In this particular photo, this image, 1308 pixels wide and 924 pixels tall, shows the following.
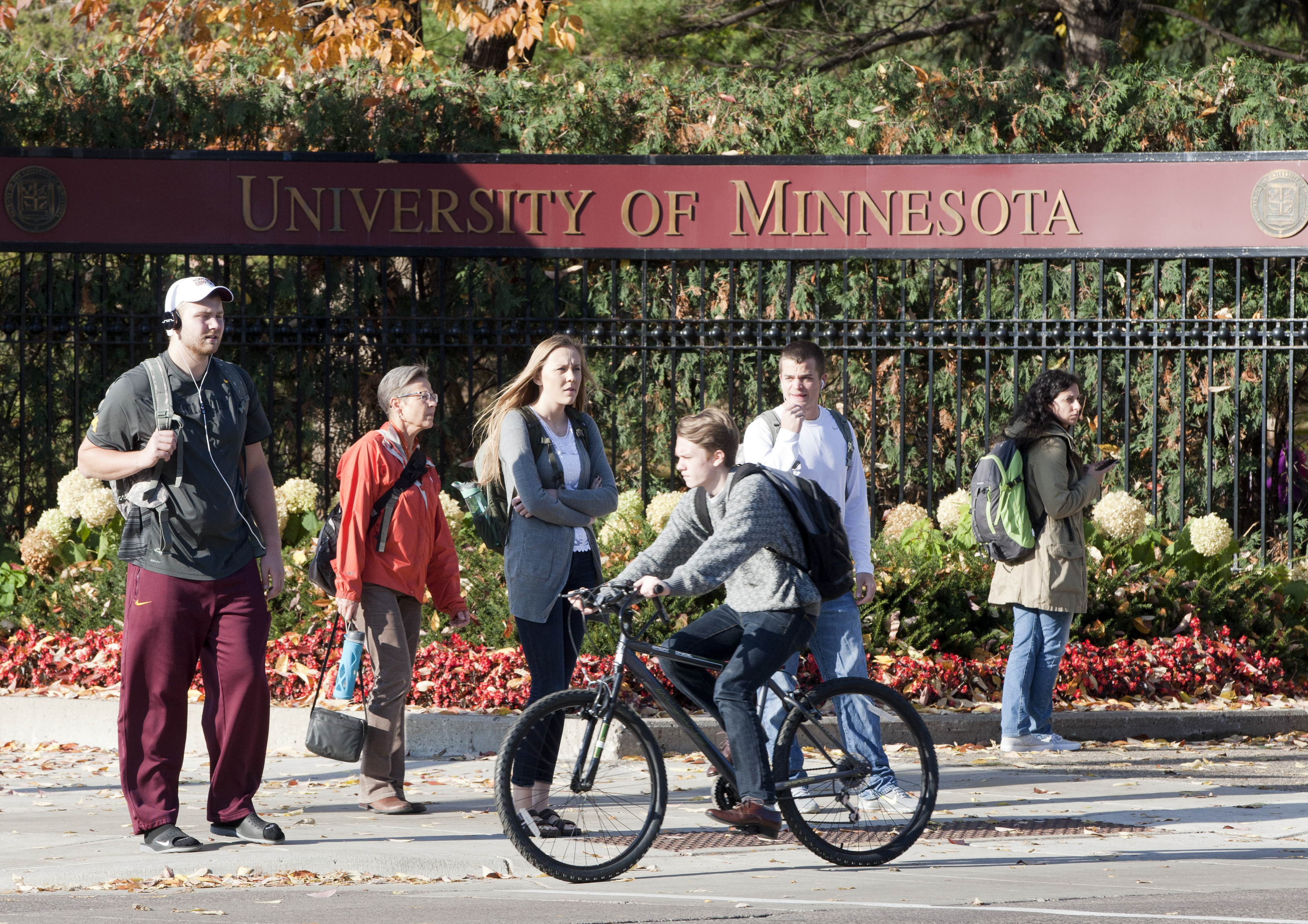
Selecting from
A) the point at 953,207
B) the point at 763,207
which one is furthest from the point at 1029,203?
the point at 763,207

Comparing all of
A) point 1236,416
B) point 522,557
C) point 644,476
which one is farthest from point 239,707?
point 1236,416

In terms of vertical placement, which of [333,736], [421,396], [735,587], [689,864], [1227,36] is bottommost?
[689,864]

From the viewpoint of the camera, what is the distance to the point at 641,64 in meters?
15.9

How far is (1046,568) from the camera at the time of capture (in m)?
7.19

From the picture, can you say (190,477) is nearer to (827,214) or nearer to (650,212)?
(650,212)

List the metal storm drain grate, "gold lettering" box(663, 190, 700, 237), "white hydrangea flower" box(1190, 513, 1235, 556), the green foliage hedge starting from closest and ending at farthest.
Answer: the metal storm drain grate, "white hydrangea flower" box(1190, 513, 1235, 556), "gold lettering" box(663, 190, 700, 237), the green foliage hedge

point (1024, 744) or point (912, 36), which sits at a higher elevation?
point (912, 36)

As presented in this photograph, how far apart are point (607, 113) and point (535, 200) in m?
1.17

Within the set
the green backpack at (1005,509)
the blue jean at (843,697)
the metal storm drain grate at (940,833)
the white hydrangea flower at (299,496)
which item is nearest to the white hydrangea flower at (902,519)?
the green backpack at (1005,509)

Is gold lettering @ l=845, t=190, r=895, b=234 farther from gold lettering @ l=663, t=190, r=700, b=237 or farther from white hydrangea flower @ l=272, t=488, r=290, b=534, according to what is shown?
white hydrangea flower @ l=272, t=488, r=290, b=534

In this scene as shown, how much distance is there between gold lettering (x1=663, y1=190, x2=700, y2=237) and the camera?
988 centimetres

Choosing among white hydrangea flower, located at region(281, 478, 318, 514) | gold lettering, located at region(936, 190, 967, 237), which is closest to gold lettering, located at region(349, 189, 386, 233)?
white hydrangea flower, located at region(281, 478, 318, 514)

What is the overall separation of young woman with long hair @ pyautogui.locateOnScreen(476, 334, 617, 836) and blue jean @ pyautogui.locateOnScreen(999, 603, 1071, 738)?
7.92 feet

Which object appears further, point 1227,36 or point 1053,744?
point 1227,36
